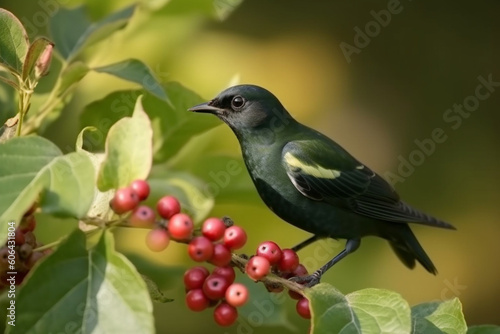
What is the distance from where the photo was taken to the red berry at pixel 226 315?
68.3 inches

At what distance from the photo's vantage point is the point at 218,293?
1.72 meters

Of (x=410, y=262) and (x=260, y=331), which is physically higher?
(x=410, y=262)

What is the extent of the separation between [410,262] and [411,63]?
253 cm

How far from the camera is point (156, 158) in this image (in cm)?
224

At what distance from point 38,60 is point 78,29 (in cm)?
54

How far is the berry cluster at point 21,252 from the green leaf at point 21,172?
12 centimetres

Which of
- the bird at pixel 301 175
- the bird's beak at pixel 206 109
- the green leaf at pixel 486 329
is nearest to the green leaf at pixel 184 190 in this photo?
the bird's beak at pixel 206 109

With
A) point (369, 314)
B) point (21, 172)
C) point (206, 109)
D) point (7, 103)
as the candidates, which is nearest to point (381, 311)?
point (369, 314)

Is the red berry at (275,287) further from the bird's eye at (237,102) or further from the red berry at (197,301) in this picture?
the bird's eye at (237,102)

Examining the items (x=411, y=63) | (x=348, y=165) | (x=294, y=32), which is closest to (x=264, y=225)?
(x=348, y=165)

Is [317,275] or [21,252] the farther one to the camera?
[317,275]

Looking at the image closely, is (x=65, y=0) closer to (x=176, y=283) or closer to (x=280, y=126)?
(x=280, y=126)

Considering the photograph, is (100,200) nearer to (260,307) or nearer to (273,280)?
(273,280)

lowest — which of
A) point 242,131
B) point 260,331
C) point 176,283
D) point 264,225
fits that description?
point 260,331
